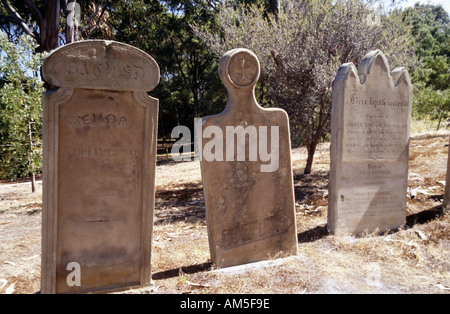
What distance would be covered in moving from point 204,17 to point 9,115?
51.4 feet

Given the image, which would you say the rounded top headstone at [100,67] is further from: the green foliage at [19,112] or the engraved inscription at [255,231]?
the green foliage at [19,112]

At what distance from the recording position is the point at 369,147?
5438 millimetres

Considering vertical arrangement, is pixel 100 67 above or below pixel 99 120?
above

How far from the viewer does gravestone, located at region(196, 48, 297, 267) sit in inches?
161

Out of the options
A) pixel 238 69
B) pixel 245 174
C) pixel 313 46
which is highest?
pixel 313 46

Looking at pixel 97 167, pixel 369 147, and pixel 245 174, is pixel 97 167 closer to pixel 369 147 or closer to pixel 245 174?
pixel 245 174

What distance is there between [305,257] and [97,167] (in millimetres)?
3058

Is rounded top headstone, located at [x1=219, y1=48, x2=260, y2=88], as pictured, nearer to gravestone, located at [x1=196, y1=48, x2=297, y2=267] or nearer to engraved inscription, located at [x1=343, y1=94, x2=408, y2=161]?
gravestone, located at [x1=196, y1=48, x2=297, y2=267]

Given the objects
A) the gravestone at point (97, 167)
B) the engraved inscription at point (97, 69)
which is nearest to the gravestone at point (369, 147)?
the gravestone at point (97, 167)

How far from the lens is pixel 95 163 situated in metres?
3.46

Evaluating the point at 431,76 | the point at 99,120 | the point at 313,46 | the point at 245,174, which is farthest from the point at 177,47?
the point at 99,120

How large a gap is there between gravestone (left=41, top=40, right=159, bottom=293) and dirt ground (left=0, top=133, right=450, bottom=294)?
549 millimetres

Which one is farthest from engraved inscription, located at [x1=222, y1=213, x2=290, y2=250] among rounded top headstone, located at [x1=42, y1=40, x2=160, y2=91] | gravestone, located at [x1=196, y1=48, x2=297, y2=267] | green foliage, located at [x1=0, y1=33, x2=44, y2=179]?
green foliage, located at [x1=0, y1=33, x2=44, y2=179]

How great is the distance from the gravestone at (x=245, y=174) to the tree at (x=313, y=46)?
14.3 ft
